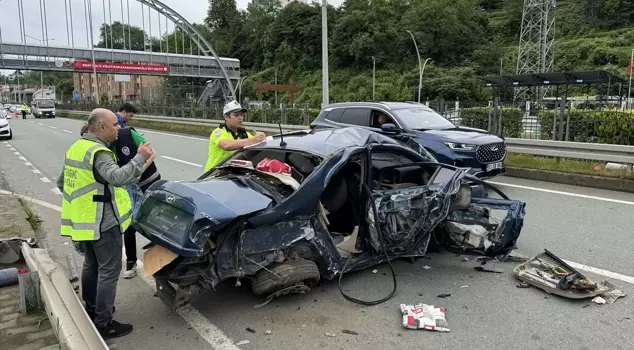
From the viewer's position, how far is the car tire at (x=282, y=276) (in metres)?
3.88

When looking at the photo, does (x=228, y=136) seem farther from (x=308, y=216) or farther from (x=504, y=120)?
(x=504, y=120)

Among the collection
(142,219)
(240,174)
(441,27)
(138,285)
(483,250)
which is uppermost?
(441,27)

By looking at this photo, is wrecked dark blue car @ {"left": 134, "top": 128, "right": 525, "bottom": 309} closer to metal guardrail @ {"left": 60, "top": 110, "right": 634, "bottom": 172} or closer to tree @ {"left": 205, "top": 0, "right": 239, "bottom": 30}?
metal guardrail @ {"left": 60, "top": 110, "right": 634, "bottom": 172}

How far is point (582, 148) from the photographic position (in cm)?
982

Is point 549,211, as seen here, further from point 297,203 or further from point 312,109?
point 312,109

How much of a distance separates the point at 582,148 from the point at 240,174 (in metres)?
8.18

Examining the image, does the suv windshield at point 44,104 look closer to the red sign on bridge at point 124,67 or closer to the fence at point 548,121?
the red sign on bridge at point 124,67

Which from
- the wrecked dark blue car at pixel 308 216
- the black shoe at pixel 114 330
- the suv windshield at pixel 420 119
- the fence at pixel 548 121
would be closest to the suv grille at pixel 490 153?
the suv windshield at pixel 420 119

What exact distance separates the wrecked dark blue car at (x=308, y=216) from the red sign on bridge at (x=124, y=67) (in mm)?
58936

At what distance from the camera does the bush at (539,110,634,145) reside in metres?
11.2

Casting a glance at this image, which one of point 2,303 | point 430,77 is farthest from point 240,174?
point 430,77

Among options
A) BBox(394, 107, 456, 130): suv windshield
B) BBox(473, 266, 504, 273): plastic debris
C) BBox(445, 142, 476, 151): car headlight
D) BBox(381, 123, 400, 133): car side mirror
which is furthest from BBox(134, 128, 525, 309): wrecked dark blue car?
Answer: BBox(394, 107, 456, 130): suv windshield

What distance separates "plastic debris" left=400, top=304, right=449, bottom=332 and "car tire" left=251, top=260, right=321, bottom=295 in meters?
0.83

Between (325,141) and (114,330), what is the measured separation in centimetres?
245
